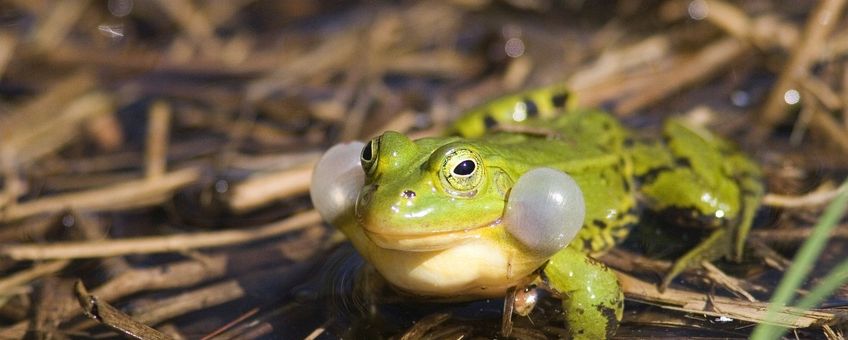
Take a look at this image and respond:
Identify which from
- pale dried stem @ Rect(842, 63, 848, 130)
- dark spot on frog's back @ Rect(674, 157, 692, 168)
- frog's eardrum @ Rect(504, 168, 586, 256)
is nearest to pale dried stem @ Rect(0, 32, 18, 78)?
frog's eardrum @ Rect(504, 168, 586, 256)

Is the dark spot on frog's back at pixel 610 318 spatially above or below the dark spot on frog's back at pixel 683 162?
below

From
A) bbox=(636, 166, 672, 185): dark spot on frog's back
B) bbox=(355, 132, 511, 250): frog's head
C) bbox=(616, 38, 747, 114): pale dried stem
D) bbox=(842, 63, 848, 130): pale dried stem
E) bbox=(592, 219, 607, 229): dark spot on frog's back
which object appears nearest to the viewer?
bbox=(355, 132, 511, 250): frog's head

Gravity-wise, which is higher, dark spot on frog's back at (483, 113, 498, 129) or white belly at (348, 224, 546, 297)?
dark spot on frog's back at (483, 113, 498, 129)

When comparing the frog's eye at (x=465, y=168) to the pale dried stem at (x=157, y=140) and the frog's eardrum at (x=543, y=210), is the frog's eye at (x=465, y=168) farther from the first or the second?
the pale dried stem at (x=157, y=140)

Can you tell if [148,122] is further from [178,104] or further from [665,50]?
[665,50]

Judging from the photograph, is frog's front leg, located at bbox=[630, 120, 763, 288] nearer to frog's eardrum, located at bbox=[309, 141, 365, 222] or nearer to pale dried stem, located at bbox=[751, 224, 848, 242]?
pale dried stem, located at bbox=[751, 224, 848, 242]

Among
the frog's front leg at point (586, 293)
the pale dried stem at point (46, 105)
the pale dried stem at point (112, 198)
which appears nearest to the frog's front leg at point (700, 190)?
the frog's front leg at point (586, 293)
